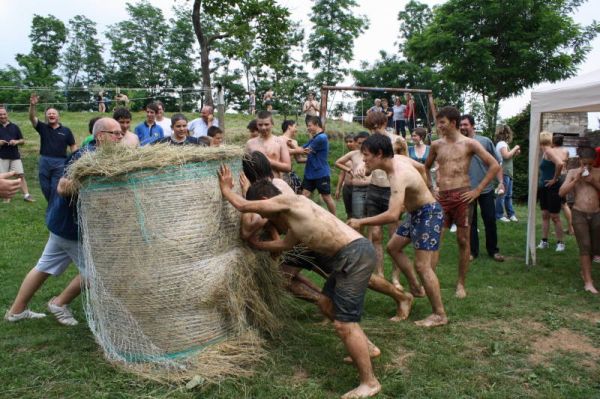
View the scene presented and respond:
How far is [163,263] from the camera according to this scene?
133 inches

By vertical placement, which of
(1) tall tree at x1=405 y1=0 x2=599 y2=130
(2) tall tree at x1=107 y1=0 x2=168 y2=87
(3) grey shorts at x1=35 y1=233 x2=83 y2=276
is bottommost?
(3) grey shorts at x1=35 y1=233 x2=83 y2=276

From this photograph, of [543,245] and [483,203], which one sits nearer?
[483,203]

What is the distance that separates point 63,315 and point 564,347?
4365mm

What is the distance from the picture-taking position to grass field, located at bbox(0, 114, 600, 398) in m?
3.30

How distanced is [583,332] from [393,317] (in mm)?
1655

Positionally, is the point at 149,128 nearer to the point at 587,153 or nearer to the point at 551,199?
the point at 587,153

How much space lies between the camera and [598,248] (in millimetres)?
5754

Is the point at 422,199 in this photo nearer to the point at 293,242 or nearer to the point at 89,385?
the point at 293,242

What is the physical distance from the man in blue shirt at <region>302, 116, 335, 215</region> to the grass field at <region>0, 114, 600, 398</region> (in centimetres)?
255

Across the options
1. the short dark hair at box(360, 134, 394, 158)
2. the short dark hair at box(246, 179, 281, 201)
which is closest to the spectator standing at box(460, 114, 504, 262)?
the short dark hair at box(360, 134, 394, 158)

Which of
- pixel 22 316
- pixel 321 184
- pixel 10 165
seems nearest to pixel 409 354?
pixel 22 316

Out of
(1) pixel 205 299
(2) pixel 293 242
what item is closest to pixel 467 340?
(2) pixel 293 242

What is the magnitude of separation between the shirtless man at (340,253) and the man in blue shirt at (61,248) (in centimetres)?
124

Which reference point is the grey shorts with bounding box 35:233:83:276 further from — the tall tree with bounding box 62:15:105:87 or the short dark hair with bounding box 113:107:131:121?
the tall tree with bounding box 62:15:105:87
